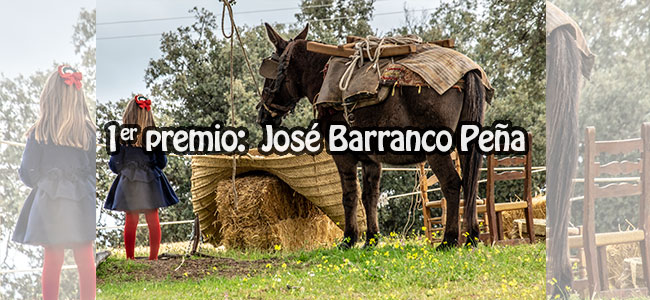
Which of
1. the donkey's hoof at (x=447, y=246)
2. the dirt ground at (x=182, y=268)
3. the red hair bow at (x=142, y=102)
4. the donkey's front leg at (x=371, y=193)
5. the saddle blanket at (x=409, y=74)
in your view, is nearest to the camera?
the saddle blanket at (x=409, y=74)

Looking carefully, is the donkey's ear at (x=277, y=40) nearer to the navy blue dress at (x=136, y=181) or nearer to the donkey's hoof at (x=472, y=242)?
the navy blue dress at (x=136, y=181)

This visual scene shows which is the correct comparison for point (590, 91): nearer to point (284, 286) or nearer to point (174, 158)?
point (284, 286)

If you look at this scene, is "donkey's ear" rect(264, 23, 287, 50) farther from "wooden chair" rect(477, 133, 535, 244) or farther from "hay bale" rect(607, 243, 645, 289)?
"hay bale" rect(607, 243, 645, 289)

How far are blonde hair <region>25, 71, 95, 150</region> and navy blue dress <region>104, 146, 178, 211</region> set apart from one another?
5.25 ft

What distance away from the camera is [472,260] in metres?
3.41

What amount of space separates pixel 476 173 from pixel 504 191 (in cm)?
612

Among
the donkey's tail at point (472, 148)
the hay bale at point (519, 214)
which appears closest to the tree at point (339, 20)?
the hay bale at point (519, 214)

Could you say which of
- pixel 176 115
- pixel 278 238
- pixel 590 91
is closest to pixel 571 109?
pixel 590 91

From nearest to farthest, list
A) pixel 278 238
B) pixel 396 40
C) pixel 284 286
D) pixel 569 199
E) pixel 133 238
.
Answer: pixel 569 199 → pixel 284 286 → pixel 396 40 → pixel 133 238 → pixel 278 238

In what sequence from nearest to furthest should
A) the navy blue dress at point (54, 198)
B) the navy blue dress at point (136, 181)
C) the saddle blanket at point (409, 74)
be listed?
the navy blue dress at point (54, 198) < the saddle blanket at point (409, 74) < the navy blue dress at point (136, 181)

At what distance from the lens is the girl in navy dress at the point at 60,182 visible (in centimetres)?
246

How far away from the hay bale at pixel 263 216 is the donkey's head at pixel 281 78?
66cm

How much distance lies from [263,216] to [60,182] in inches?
108

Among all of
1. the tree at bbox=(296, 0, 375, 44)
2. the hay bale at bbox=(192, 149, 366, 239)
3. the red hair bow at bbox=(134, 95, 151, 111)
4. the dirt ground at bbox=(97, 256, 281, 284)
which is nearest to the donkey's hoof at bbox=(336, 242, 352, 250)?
the dirt ground at bbox=(97, 256, 281, 284)
